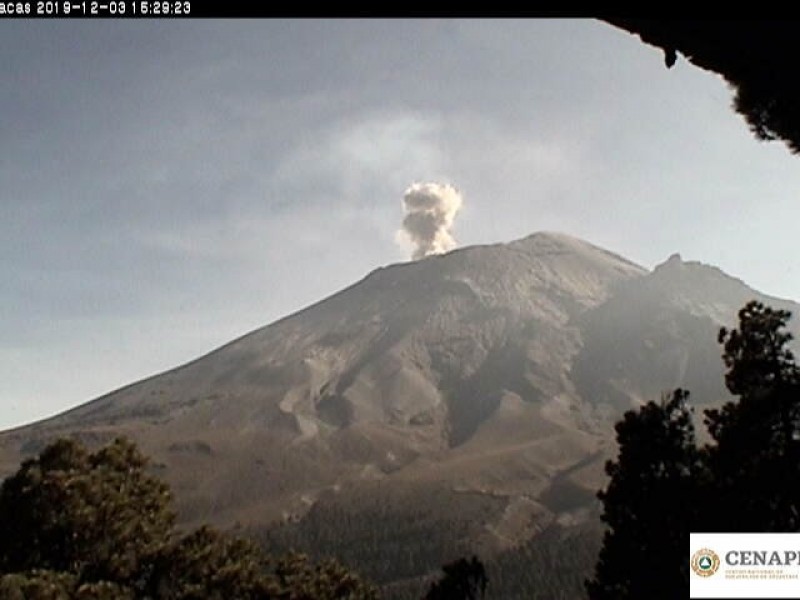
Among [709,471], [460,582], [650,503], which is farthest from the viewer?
[650,503]

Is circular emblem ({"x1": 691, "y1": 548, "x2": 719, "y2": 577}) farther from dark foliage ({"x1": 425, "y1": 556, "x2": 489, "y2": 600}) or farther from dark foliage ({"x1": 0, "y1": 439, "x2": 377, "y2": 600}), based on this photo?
dark foliage ({"x1": 0, "y1": 439, "x2": 377, "y2": 600})

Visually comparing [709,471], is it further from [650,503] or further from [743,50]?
[743,50]

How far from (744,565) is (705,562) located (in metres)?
0.78

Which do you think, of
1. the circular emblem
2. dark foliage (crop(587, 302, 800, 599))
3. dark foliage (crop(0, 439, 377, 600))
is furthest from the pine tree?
dark foliage (crop(0, 439, 377, 600))

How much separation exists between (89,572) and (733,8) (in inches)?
Result: 762

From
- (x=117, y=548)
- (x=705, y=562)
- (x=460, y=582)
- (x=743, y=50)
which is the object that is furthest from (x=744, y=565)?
(x=117, y=548)

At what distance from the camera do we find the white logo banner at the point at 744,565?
11.4 metres

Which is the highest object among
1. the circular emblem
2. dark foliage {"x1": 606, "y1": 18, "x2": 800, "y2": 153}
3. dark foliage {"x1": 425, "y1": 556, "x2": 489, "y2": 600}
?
dark foliage {"x1": 606, "y1": 18, "x2": 800, "y2": 153}

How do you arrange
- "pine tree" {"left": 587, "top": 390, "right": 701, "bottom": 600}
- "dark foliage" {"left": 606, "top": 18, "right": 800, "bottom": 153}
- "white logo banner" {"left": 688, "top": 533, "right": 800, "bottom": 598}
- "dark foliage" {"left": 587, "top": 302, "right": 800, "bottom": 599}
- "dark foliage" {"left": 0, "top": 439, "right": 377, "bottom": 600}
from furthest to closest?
"pine tree" {"left": 587, "top": 390, "right": 701, "bottom": 600} < "dark foliage" {"left": 0, "top": 439, "right": 377, "bottom": 600} < "dark foliage" {"left": 587, "top": 302, "right": 800, "bottom": 599} < "white logo banner" {"left": 688, "top": 533, "right": 800, "bottom": 598} < "dark foliage" {"left": 606, "top": 18, "right": 800, "bottom": 153}

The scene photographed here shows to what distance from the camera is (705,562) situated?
1283 centimetres

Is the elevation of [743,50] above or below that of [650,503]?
above

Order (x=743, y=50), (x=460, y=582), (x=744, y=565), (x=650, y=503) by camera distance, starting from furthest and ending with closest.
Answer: (x=650, y=503)
(x=460, y=582)
(x=744, y=565)
(x=743, y=50)

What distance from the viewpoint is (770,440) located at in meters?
16.9

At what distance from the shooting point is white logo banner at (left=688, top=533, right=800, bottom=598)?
1138 centimetres
